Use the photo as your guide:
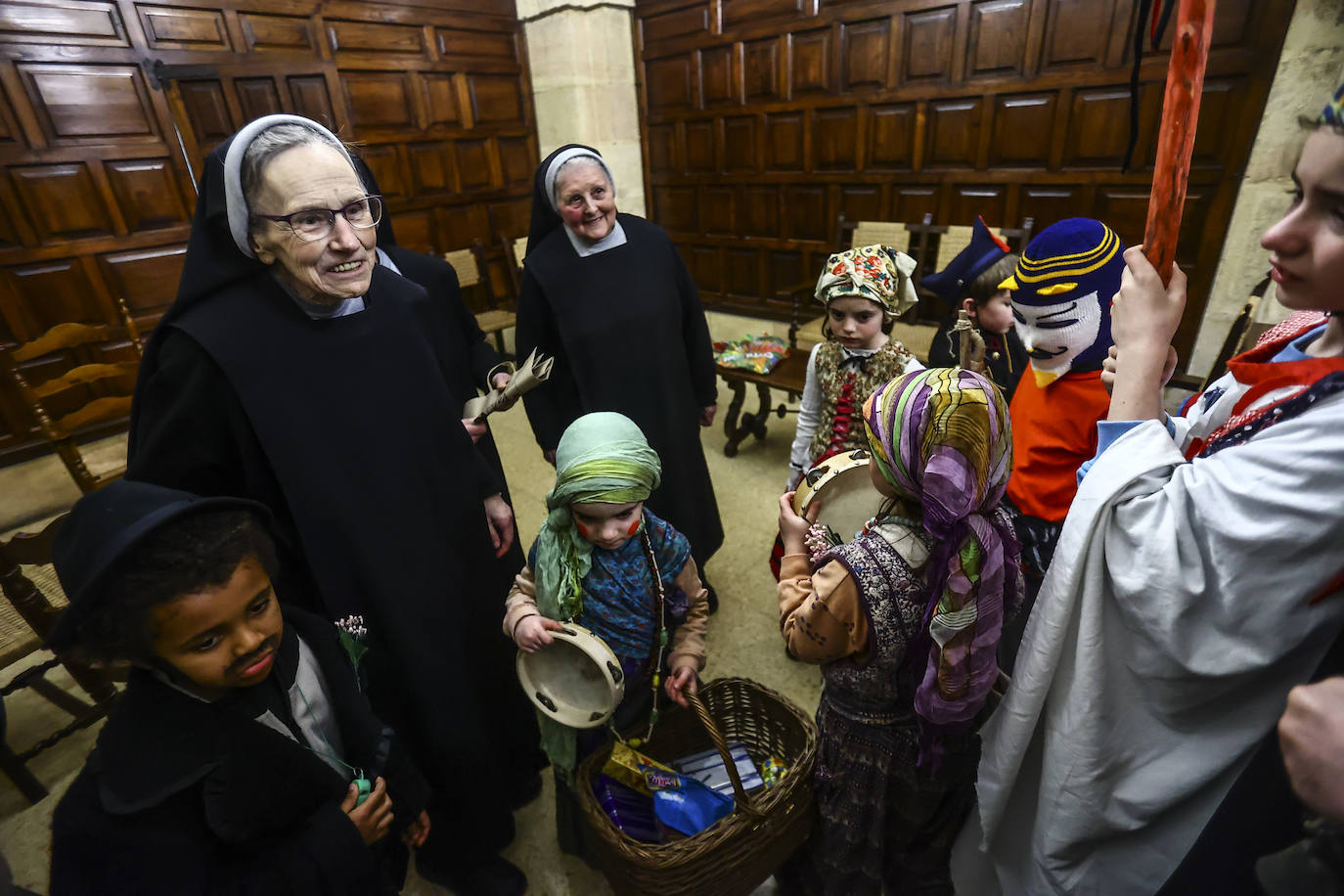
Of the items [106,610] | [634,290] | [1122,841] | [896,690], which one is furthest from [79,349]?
[1122,841]

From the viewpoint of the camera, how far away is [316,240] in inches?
48.6

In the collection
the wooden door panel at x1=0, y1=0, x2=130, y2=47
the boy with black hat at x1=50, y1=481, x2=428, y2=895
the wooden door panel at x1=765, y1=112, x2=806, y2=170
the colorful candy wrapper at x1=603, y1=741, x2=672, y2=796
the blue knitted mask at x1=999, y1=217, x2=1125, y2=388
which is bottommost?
the colorful candy wrapper at x1=603, y1=741, x2=672, y2=796

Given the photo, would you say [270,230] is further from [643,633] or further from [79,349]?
[79,349]

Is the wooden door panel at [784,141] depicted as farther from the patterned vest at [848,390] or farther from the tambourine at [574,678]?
the tambourine at [574,678]

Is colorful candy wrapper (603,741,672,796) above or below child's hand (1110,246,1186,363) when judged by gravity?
below

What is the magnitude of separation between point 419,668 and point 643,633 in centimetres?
54

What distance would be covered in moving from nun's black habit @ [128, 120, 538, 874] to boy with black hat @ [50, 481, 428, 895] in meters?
0.26

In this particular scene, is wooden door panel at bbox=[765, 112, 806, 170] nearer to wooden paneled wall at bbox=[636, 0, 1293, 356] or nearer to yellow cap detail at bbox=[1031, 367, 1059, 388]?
wooden paneled wall at bbox=[636, 0, 1293, 356]

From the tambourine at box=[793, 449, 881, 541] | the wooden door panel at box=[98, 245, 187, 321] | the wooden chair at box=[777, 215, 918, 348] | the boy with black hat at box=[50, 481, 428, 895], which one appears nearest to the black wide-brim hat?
the boy with black hat at box=[50, 481, 428, 895]

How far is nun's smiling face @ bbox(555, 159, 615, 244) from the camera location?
6.72 feet

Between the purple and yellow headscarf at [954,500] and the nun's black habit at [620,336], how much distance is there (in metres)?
1.30

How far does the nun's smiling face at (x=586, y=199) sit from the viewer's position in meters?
2.05

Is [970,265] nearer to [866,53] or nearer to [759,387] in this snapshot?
[759,387]

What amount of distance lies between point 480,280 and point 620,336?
4148 millimetres
